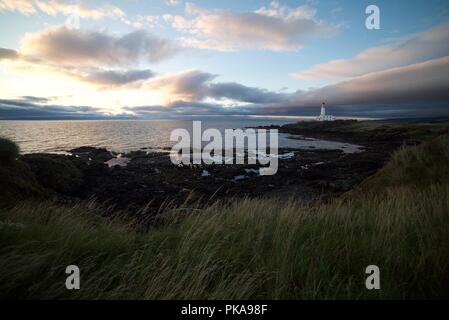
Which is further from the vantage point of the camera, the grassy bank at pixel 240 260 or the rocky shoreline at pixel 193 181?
the rocky shoreline at pixel 193 181

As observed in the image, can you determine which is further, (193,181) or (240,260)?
(193,181)

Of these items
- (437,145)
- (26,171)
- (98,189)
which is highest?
(437,145)

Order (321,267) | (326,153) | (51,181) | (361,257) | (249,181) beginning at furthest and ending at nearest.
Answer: (326,153), (249,181), (51,181), (361,257), (321,267)

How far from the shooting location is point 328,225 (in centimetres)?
394

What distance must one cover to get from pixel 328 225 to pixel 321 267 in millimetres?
1378

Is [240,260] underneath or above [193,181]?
above

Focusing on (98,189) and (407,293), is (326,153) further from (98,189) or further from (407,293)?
(407,293)

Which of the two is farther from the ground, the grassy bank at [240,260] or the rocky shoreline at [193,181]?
the grassy bank at [240,260]

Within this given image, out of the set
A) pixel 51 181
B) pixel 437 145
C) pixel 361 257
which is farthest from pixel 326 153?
pixel 361 257

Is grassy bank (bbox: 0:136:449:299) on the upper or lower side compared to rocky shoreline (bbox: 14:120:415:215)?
upper

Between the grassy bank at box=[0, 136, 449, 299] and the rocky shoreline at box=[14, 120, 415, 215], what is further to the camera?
the rocky shoreline at box=[14, 120, 415, 215]

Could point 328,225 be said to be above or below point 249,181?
above
